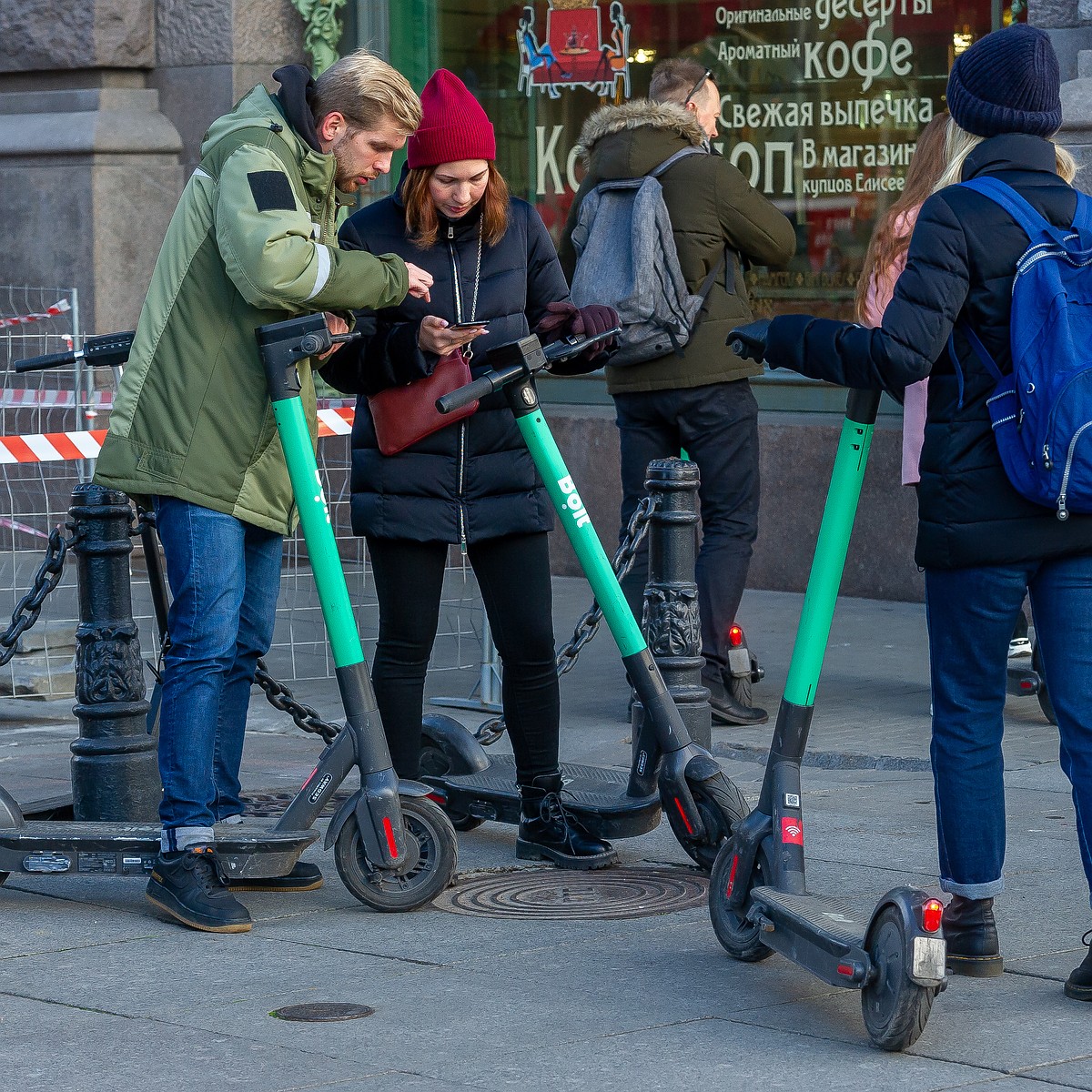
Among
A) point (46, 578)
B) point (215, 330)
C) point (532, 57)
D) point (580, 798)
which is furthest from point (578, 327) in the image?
point (532, 57)

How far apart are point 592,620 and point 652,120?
199 centimetres

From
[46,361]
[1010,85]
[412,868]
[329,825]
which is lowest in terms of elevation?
[412,868]

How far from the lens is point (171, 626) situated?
475 centimetres

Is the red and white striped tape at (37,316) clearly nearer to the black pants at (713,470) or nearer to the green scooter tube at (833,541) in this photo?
the black pants at (713,470)

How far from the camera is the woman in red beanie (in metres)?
4.93

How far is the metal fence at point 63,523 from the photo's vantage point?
8234mm

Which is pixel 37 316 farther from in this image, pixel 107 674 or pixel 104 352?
pixel 104 352

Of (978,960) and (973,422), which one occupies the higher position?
(973,422)

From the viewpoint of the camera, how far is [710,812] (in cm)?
492

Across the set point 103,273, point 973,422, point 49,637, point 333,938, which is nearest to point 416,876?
point 333,938

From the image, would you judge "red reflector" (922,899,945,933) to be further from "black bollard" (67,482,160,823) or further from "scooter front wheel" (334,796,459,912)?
"black bollard" (67,482,160,823)

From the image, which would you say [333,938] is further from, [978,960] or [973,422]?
[973,422]

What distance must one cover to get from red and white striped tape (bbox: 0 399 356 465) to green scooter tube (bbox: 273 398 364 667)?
3.40 meters

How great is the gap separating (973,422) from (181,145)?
7.88 m
